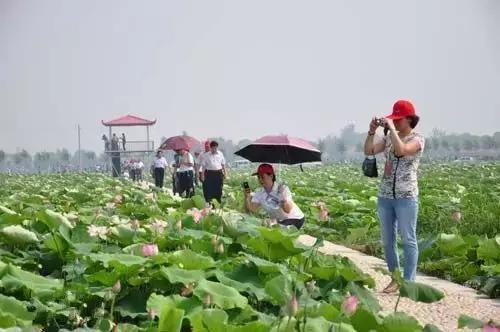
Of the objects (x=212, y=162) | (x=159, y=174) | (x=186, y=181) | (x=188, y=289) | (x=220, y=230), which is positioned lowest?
(x=159, y=174)

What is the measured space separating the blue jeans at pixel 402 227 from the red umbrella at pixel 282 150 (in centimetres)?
190

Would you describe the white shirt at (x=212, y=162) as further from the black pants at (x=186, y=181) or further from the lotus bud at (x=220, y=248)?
the lotus bud at (x=220, y=248)

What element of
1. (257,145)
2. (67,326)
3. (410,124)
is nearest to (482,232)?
(257,145)

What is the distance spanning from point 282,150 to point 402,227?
7.59ft

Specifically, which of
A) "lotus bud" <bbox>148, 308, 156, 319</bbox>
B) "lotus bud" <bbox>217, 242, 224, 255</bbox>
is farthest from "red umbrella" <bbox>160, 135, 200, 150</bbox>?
"lotus bud" <bbox>148, 308, 156, 319</bbox>

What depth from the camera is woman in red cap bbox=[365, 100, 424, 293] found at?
203 inches

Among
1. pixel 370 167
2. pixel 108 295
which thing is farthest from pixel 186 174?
pixel 108 295

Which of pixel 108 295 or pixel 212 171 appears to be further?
pixel 212 171

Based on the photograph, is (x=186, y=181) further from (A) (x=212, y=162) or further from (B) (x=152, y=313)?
(B) (x=152, y=313)

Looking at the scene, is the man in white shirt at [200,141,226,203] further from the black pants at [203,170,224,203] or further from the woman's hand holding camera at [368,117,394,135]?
the woman's hand holding camera at [368,117,394,135]

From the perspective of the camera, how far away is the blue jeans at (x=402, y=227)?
525 centimetres

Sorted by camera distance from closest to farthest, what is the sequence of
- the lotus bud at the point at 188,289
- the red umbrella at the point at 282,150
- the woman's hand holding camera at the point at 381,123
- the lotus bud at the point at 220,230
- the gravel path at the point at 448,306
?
the lotus bud at the point at 188,289
the lotus bud at the point at 220,230
the gravel path at the point at 448,306
the woman's hand holding camera at the point at 381,123
the red umbrella at the point at 282,150

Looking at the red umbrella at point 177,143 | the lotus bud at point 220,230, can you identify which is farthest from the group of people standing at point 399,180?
the red umbrella at point 177,143

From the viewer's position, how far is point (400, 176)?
527 centimetres
